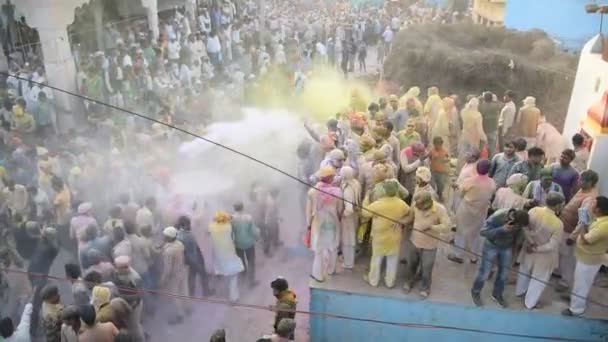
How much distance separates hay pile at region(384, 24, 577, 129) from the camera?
10.8 metres

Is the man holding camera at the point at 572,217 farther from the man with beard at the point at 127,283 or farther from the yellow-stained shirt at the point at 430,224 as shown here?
the man with beard at the point at 127,283

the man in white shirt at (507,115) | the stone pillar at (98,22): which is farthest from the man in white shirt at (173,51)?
the man in white shirt at (507,115)

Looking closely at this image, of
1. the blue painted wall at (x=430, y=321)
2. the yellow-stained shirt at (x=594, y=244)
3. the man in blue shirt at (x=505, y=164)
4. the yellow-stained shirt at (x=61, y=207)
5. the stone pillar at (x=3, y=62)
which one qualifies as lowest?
the blue painted wall at (x=430, y=321)

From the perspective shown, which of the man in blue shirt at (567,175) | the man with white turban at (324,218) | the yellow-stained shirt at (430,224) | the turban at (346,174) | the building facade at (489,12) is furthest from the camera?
the building facade at (489,12)

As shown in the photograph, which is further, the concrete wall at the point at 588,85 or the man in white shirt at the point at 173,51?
the man in white shirt at the point at 173,51

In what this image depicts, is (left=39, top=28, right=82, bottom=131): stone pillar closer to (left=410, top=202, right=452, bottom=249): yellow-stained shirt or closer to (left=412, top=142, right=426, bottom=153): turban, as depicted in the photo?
(left=412, top=142, right=426, bottom=153): turban

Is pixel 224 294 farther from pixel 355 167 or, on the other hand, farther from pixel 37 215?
pixel 37 215

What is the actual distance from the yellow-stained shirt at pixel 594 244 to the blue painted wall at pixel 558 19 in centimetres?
618

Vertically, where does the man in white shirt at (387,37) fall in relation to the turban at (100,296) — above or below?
above

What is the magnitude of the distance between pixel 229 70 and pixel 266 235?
6.97 m

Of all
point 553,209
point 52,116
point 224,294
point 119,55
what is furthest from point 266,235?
point 119,55

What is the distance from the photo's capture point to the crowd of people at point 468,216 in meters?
4.98

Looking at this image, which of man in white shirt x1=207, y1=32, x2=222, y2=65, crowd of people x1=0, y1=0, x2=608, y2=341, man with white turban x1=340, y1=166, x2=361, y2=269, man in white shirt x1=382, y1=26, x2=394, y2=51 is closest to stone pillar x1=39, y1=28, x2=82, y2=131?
crowd of people x1=0, y1=0, x2=608, y2=341

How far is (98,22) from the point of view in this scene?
1197cm
